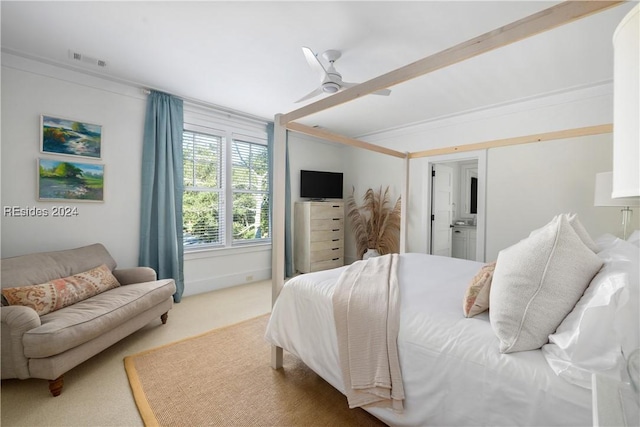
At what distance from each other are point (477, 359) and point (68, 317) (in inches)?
96.3

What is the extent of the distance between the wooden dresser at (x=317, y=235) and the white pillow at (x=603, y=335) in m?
3.83

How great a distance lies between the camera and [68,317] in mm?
1899

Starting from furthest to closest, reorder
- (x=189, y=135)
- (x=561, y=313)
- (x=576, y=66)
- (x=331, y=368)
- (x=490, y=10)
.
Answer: (x=189, y=135) → (x=576, y=66) → (x=490, y=10) → (x=331, y=368) → (x=561, y=313)

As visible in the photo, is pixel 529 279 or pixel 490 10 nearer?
pixel 529 279

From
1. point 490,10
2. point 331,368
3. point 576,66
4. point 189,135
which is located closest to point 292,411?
point 331,368

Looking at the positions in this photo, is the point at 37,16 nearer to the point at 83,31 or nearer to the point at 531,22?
the point at 83,31

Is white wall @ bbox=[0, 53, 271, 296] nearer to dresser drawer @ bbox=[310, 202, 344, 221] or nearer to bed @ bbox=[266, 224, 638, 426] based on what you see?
dresser drawer @ bbox=[310, 202, 344, 221]

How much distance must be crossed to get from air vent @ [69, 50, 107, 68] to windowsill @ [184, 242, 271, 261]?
2199 millimetres

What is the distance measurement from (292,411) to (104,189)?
2977 millimetres

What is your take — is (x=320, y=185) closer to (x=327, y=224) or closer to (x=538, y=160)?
(x=327, y=224)

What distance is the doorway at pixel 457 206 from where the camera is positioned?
384 centimetres

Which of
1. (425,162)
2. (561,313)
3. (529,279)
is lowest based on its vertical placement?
(561,313)

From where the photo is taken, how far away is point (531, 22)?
3.59ft

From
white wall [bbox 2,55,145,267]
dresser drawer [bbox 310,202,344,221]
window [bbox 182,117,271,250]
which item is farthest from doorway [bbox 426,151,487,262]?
white wall [bbox 2,55,145,267]
